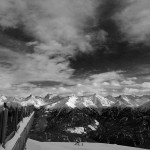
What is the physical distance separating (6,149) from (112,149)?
41.3ft

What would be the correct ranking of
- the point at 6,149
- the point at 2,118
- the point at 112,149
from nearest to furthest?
the point at 2,118
the point at 6,149
the point at 112,149

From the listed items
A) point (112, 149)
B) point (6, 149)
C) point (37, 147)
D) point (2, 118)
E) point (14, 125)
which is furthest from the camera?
point (112, 149)

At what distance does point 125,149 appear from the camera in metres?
18.6

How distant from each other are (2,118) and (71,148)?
11.5 meters

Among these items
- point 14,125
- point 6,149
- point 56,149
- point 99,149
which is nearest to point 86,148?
point 99,149

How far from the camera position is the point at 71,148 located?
16625 mm

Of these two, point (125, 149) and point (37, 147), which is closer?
point (37, 147)

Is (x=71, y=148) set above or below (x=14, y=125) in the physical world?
below

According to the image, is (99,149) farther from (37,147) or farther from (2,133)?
(2,133)

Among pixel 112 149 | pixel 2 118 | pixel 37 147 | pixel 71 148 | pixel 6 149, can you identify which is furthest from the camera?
pixel 112 149

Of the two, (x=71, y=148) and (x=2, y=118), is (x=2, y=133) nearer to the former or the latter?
(x=2, y=118)

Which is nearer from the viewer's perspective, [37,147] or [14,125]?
[14,125]

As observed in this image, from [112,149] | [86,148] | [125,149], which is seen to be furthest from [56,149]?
[125,149]

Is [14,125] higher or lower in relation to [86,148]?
higher
